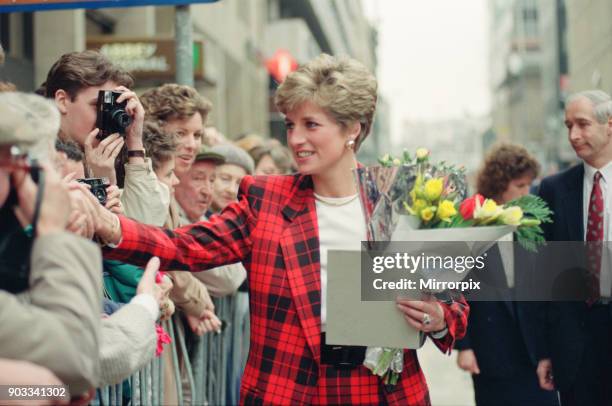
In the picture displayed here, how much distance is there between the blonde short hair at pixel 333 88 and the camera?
3062 millimetres

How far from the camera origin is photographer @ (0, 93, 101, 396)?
175cm

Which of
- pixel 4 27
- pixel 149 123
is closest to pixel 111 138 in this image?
pixel 149 123

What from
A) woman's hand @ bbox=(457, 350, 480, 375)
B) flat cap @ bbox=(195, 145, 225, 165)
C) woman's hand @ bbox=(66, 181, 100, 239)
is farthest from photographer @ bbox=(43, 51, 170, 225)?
woman's hand @ bbox=(457, 350, 480, 375)

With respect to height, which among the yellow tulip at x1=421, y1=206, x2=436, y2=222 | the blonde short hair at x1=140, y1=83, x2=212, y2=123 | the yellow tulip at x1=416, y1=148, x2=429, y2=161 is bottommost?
the yellow tulip at x1=421, y1=206, x2=436, y2=222

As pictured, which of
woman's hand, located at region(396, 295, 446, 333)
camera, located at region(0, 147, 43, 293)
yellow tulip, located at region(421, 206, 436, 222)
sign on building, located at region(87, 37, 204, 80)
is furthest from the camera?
sign on building, located at region(87, 37, 204, 80)

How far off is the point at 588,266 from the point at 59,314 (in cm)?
318

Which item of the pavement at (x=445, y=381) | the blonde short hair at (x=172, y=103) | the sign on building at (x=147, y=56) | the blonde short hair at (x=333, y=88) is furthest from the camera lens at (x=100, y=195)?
the sign on building at (x=147, y=56)

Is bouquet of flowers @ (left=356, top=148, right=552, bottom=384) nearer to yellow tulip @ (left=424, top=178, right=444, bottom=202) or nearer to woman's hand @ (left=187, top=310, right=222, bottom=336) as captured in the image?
yellow tulip @ (left=424, top=178, right=444, bottom=202)

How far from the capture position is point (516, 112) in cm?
9844

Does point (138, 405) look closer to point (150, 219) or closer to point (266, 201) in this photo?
point (150, 219)

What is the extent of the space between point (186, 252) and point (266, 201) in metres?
0.40

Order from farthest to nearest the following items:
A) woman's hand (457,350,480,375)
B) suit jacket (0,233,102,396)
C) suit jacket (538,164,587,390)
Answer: woman's hand (457,350,480,375) < suit jacket (538,164,587,390) < suit jacket (0,233,102,396)

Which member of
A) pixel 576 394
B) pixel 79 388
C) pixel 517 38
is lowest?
pixel 576 394

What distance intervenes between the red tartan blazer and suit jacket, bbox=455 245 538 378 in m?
1.88
